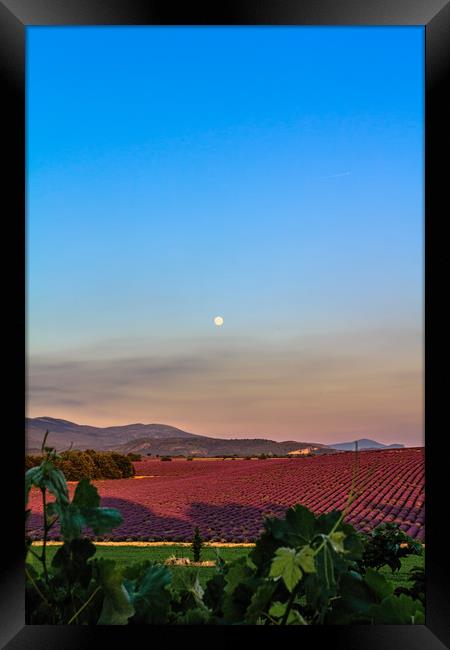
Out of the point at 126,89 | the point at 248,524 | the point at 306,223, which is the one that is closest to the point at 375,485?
the point at 248,524

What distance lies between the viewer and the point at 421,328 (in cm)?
121

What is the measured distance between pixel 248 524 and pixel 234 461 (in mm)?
7938

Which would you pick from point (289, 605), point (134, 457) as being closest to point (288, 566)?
point (289, 605)

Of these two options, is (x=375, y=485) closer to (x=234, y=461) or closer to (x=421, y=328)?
(x=234, y=461)

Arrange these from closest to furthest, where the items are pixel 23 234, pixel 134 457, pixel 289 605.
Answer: pixel 289 605
pixel 23 234
pixel 134 457

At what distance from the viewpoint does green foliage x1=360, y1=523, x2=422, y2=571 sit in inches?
99.5

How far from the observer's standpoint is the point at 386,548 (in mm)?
2596

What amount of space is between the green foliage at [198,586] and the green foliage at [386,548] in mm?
1556

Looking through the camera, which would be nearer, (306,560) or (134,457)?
(306,560)

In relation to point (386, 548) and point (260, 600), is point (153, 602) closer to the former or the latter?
point (260, 600)

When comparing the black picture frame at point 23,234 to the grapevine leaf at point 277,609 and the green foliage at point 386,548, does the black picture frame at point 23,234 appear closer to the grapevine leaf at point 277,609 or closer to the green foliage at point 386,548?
the grapevine leaf at point 277,609

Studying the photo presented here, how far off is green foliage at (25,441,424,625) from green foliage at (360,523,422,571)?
156 cm

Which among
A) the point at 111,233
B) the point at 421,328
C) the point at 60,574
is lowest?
the point at 60,574

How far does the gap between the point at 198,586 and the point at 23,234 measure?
2.61 feet
